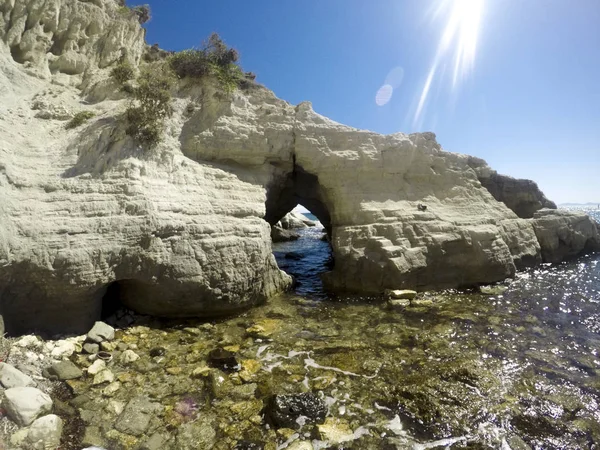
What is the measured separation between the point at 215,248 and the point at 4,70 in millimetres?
10115

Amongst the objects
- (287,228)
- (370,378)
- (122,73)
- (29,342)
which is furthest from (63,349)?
(287,228)

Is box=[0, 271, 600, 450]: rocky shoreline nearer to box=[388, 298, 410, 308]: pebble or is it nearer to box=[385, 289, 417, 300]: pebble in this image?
box=[388, 298, 410, 308]: pebble

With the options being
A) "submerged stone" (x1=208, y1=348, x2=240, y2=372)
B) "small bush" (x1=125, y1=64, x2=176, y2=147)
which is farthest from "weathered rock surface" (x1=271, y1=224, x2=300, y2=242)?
"submerged stone" (x1=208, y1=348, x2=240, y2=372)

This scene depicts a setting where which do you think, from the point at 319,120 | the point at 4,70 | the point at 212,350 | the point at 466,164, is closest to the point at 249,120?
the point at 319,120

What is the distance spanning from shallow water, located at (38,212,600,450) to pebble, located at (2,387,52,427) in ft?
2.34

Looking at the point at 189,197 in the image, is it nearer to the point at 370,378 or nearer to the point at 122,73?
the point at 122,73

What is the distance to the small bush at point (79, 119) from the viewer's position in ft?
35.8

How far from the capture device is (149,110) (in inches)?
434

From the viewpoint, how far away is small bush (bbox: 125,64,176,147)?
10.7 meters

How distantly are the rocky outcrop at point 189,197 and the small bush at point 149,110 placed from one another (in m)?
0.47

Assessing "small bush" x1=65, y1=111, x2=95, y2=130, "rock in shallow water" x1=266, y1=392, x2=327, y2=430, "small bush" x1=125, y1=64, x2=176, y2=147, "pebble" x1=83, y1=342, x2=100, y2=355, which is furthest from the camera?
"small bush" x1=65, y1=111, x2=95, y2=130

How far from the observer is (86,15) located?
1447cm

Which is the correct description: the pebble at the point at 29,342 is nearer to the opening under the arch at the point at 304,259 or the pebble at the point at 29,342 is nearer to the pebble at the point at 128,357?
the pebble at the point at 128,357

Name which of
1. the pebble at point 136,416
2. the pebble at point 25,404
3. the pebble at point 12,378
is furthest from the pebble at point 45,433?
the pebble at point 12,378
